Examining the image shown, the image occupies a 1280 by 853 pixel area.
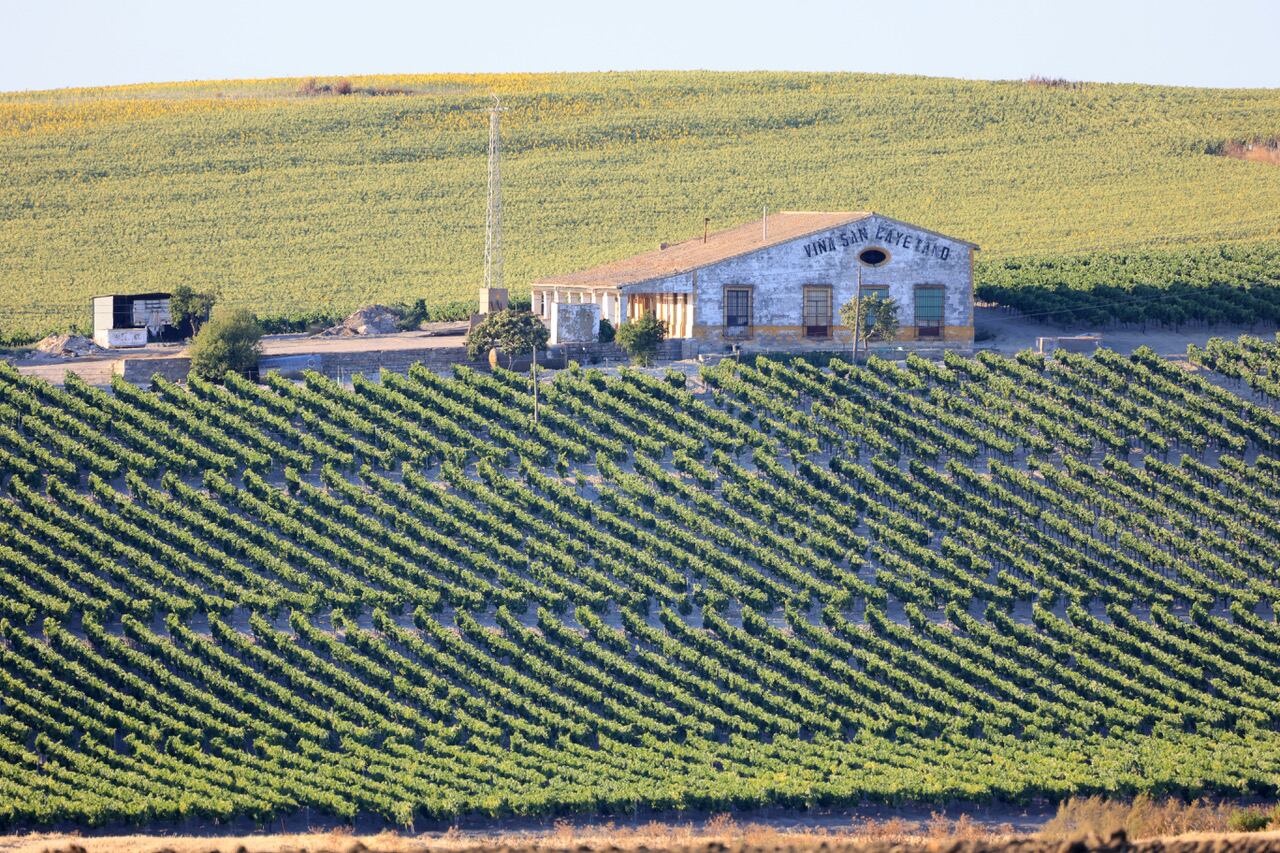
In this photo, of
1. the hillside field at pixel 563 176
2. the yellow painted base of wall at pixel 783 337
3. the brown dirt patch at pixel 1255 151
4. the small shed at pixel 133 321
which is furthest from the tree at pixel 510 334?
the brown dirt patch at pixel 1255 151

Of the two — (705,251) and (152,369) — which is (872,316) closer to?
(705,251)

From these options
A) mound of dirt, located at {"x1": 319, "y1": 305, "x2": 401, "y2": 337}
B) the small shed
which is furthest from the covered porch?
the small shed

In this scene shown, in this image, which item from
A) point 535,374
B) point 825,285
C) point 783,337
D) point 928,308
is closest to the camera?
point 535,374

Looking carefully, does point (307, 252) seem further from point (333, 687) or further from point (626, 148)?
point (333, 687)

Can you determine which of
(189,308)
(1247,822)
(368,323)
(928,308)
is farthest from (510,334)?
(1247,822)

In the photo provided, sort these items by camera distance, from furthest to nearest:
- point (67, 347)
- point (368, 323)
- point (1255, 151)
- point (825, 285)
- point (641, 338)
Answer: point (1255, 151)
point (368, 323)
point (67, 347)
point (825, 285)
point (641, 338)

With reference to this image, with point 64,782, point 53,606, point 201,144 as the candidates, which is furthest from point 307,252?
point 64,782

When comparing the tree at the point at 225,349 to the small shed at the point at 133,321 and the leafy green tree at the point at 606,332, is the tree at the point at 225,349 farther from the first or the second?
the leafy green tree at the point at 606,332
